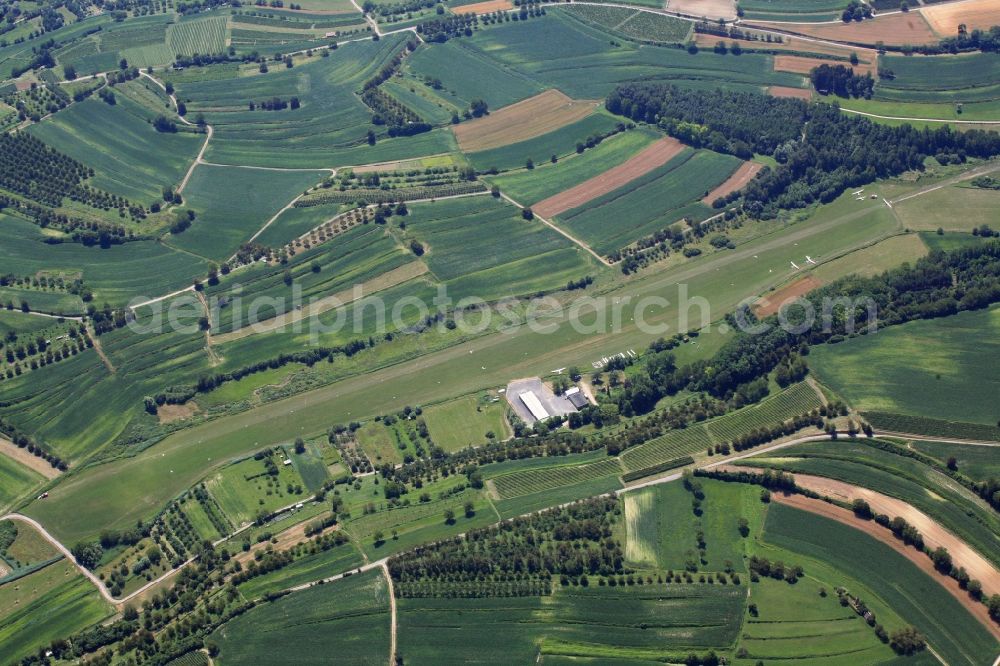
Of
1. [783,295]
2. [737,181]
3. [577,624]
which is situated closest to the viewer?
[577,624]

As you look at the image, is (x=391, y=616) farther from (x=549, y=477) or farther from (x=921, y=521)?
(x=921, y=521)

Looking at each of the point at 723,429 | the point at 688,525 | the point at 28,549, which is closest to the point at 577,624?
the point at 688,525

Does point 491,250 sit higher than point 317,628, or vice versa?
point 491,250

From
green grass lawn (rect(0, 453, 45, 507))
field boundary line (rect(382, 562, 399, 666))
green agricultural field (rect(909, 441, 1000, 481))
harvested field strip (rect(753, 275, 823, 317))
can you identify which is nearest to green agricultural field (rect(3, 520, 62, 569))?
green grass lawn (rect(0, 453, 45, 507))

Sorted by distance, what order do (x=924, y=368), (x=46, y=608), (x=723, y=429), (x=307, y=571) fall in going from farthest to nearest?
(x=924, y=368), (x=723, y=429), (x=307, y=571), (x=46, y=608)

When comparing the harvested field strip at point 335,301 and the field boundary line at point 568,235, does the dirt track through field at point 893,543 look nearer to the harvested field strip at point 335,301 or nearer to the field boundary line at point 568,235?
the field boundary line at point 568,235

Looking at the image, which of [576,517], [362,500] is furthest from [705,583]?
[362,500]
